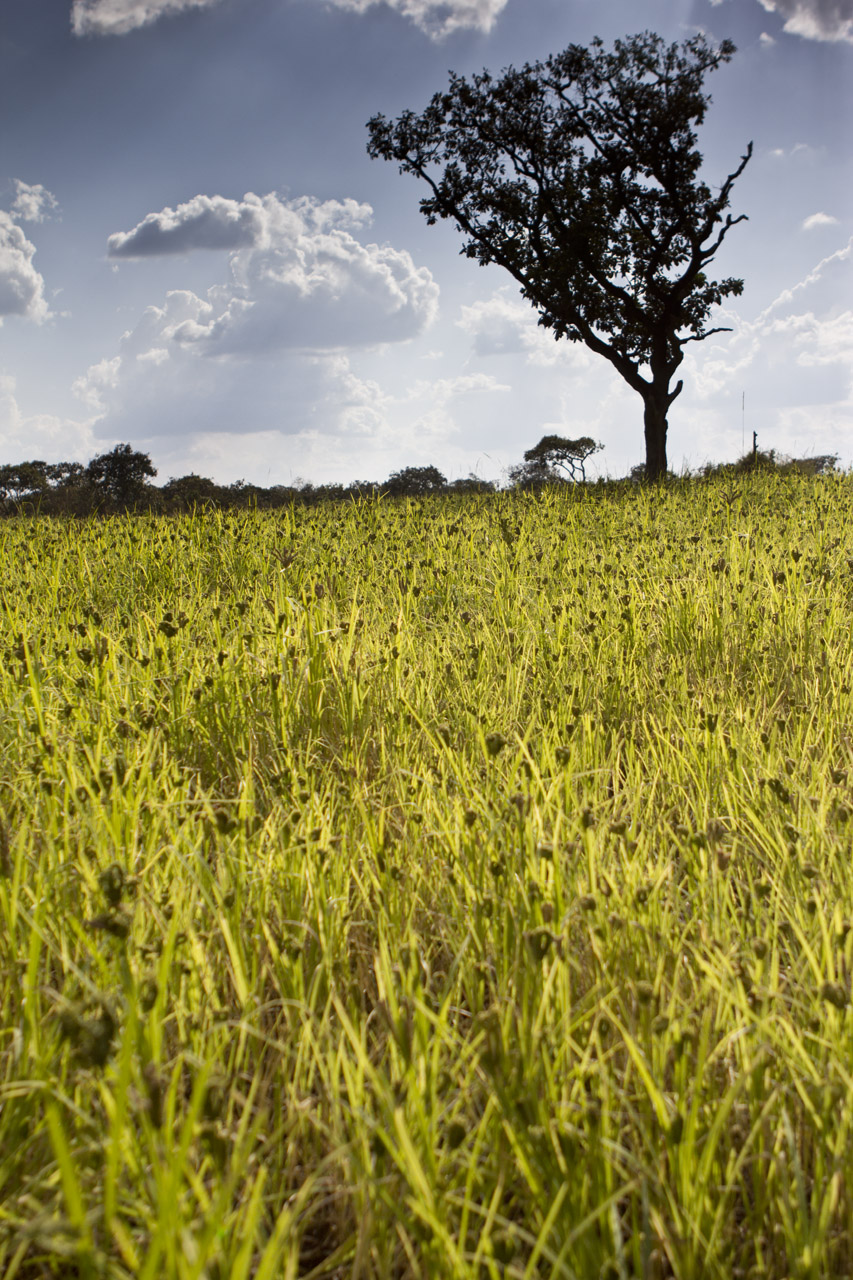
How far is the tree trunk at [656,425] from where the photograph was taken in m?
23.5

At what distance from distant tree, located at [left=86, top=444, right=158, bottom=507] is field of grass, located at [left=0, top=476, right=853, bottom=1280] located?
4893 cm

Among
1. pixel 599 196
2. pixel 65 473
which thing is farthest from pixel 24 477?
pixel 599 196

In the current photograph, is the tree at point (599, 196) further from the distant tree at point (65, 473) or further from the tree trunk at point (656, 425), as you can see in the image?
the distant tree at point (65, 473)

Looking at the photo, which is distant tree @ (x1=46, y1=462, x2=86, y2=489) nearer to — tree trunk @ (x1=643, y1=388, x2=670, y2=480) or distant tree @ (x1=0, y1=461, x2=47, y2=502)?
distant tree @ (x1=0, y1=461, x2=47, y2=502)

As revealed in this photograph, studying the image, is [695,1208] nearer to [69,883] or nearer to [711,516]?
[69,883]

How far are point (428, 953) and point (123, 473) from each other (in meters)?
52.4

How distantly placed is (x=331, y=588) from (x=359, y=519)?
3442 mm

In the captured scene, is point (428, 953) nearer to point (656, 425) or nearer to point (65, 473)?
point (656, 425)

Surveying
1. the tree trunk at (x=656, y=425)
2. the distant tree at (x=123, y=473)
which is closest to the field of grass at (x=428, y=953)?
the tree trunk at (x=656, y=425)

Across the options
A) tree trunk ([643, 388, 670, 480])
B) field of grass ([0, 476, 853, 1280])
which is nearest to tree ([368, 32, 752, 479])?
tree trunk ([643, 388, 670, 480])

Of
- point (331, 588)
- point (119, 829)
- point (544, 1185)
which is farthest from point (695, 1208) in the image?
point (331, 588)

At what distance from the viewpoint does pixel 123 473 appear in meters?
48.9

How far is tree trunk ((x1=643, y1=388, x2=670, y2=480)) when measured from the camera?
23531mm

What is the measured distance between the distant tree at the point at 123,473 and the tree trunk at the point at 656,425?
3486 cm
